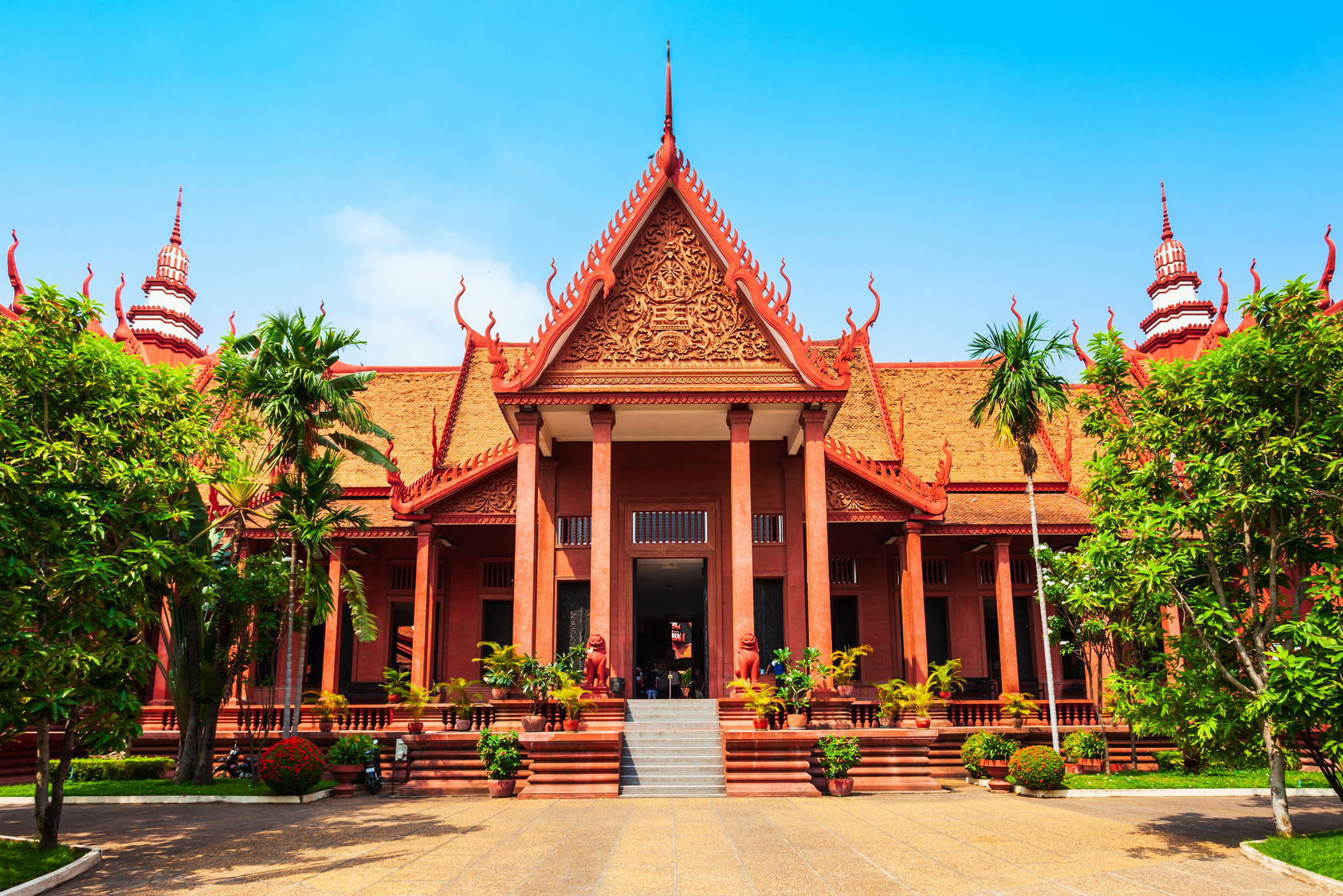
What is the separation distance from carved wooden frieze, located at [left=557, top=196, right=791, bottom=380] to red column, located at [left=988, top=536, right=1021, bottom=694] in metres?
7.05

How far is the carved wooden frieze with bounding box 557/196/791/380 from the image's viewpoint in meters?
17.1

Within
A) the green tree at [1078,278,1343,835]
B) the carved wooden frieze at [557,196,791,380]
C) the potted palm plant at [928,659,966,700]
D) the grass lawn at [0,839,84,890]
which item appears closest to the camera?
the grass lawn at [0,839,84,890]

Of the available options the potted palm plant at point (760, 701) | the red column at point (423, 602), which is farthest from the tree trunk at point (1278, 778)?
the red column at point (423, 602)

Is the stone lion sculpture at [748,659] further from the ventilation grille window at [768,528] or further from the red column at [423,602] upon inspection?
the red column at [423,602]

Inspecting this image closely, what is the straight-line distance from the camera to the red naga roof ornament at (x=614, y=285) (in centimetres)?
1675

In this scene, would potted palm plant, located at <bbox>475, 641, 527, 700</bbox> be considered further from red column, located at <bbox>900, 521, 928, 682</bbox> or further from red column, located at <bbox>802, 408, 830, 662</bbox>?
red column, located at <bbox>900, 521, 928, 682</bbox>

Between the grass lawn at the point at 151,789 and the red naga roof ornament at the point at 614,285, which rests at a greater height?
the red naga roof ornament at the point at 614,285

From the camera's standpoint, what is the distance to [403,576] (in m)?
21.5

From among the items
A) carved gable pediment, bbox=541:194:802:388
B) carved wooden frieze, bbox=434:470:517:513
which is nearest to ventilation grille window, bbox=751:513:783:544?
carved gable pediment, bbox=541:194:802:388

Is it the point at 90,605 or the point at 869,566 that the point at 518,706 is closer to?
the point at 90,605

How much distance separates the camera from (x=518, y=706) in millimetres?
15055

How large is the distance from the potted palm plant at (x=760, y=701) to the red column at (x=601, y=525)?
2.56 m

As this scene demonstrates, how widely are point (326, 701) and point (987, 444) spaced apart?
56.5ft

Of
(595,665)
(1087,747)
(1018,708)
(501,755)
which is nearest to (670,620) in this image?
(1018,708)
